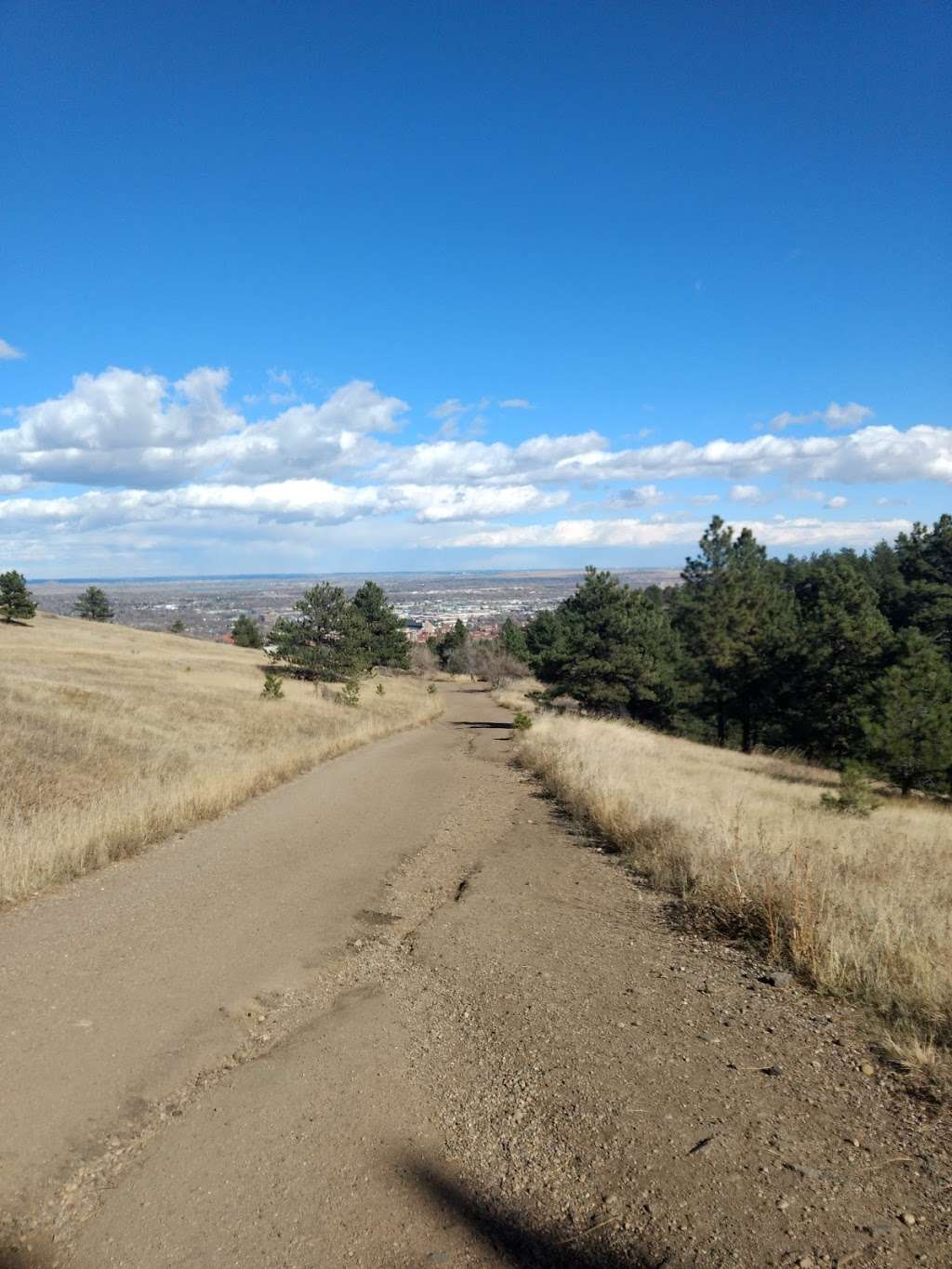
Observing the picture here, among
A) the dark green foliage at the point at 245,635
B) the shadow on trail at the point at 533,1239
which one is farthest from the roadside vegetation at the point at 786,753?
the dark green foliage at the point at 245,635

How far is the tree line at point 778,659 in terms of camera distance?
26.7 m

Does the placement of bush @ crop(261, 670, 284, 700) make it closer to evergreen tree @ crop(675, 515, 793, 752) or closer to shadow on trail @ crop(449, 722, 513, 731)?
shadow on trail @ crop(449, 722, 513, 731)

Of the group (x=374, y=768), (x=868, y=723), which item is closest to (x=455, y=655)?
(x=868, y=723)

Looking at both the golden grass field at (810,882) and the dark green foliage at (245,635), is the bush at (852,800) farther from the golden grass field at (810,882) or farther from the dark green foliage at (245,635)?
the dark green foliage at (245,635)

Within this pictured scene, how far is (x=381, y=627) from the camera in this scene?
58.5 m

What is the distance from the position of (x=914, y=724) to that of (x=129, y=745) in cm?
2408

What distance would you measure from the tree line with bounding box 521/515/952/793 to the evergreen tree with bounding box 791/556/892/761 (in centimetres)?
6

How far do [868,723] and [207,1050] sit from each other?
26522 mm

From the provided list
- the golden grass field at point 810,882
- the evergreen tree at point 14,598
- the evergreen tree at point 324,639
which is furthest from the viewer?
the evergreen tree at point 14,598

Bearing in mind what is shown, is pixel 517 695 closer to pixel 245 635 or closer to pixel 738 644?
pixel 738 644

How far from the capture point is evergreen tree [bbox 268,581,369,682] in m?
44.6

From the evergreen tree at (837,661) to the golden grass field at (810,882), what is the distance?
68.1 ft

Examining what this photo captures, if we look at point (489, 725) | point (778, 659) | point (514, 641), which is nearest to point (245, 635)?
point (514, 641)

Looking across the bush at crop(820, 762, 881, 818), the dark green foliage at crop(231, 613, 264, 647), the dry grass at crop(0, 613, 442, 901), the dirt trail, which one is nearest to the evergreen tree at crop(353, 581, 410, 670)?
the dry grass at crop(0, 613, 442, 901)
